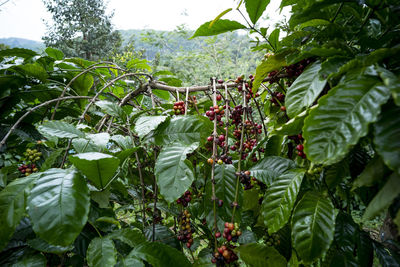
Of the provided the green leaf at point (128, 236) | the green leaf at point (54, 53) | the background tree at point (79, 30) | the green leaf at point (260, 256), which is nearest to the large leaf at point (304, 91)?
the green leaf at point (260, 256)

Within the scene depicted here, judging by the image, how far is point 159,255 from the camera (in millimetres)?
664

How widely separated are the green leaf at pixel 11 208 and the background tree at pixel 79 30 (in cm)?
1261

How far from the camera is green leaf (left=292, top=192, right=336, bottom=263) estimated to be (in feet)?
1.74

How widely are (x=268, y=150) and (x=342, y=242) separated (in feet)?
1.07

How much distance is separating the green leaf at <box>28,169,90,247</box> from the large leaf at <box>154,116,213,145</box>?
276 millimetres

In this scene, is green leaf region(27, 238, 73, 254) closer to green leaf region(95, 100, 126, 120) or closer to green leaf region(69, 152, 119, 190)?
green leaf region(69, 152, 119, 190)

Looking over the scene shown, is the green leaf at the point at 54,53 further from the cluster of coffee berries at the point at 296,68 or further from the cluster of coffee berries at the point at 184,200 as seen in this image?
the cluster of coffee berries at the point at 296,68

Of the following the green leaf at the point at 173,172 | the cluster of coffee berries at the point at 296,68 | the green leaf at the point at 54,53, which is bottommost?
the green leaf at the point at 173,172

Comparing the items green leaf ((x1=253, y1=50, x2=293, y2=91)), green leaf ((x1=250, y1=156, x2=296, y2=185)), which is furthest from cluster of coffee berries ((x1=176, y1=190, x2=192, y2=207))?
green leaf ((x1=253, y1=50, x2=293, y2=91))

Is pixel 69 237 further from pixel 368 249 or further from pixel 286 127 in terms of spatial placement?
pixel 368 249

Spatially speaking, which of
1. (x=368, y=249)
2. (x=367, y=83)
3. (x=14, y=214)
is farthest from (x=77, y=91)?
(x=368, y=249)

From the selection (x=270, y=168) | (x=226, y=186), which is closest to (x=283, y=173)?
(x=270, y=168)

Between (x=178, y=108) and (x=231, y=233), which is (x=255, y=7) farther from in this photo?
(x=231, y=233)

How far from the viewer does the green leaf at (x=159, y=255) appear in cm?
65
